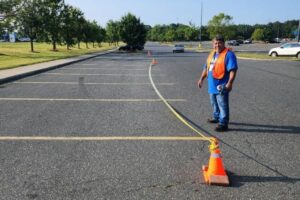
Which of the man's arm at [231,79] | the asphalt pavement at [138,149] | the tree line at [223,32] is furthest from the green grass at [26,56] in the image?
the tree line at [223,32]

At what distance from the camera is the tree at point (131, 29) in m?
67.1

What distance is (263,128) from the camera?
24.4 feet

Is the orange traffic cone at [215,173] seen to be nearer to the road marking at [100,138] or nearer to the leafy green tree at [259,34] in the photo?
the road marking at [100,138]

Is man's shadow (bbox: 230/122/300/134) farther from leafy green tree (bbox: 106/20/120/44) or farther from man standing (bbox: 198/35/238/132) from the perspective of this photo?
leafy green tree (bbox: 106/20/120/44)

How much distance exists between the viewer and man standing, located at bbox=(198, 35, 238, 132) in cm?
694

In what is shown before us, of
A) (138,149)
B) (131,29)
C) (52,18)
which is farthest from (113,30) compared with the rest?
(138,149)

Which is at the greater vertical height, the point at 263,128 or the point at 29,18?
the point at 29,18

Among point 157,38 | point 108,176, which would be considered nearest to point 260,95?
point 108,176

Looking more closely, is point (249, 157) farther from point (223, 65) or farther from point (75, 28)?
point (75, 28)

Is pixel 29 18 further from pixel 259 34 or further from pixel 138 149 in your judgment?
pixel 259 34

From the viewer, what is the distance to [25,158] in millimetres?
5441

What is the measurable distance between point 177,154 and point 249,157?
1.03 m

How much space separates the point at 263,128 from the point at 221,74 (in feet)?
4.51

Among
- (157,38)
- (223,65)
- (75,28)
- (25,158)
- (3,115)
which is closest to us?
(25,158)
